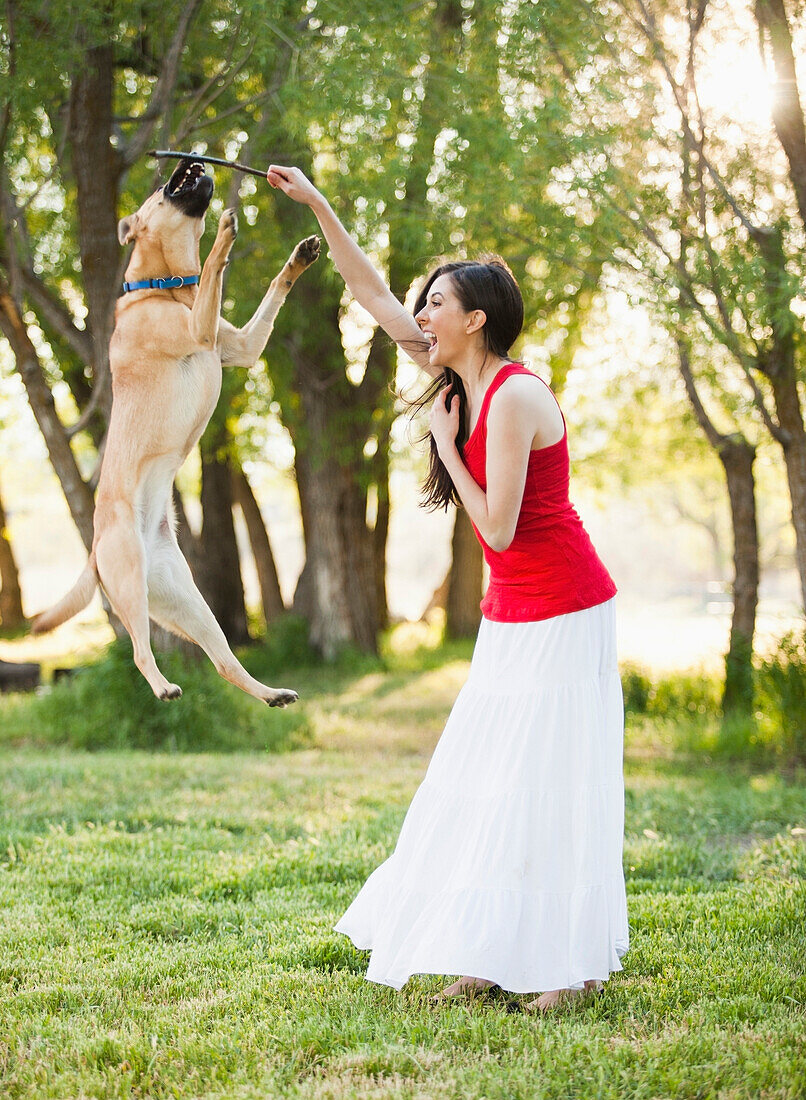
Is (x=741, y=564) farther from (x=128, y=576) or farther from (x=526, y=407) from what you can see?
(x=128, y=576)

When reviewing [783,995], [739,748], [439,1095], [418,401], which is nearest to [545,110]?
[418,401]

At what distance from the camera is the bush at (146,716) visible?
847 centimetres

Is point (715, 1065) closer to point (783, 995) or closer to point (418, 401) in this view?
point (783, 995)

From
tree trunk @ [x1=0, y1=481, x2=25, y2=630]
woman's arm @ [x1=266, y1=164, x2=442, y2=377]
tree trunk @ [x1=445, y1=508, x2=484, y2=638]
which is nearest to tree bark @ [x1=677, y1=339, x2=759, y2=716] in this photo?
woman's arm @ [x1=266, y1=164, x2=442, y2=377]

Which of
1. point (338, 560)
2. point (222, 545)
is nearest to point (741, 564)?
point (338, 560)

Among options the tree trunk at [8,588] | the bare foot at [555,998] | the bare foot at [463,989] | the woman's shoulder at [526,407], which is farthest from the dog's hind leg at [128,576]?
the tree trunk at [8,588]

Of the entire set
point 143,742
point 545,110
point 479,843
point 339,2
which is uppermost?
point 339,2

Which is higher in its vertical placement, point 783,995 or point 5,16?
point 5,16

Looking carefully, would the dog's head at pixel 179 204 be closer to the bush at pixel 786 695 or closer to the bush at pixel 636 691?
the bush at pixel 786 695

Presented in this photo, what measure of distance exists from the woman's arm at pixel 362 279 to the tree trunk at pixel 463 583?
41.5ft

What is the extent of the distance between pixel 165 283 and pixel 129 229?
225mm

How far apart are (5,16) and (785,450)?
5807 mm

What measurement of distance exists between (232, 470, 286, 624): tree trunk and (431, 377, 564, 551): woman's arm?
1347 cm

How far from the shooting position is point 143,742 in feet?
27.8
